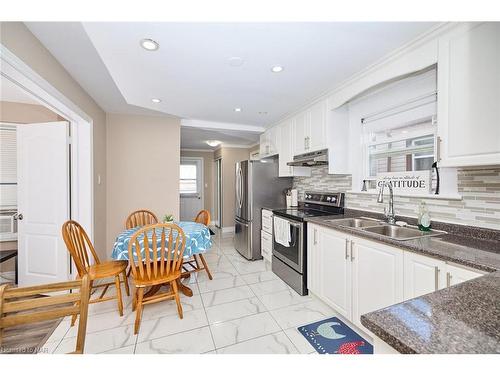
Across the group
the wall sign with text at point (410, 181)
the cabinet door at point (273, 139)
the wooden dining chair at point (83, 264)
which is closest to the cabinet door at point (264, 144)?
the cabinet door at point (273, 139)

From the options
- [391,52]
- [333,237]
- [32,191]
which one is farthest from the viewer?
[32,191]

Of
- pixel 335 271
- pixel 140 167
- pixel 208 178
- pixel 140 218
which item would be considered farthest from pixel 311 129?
pixel 208 178

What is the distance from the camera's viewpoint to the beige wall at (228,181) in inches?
231

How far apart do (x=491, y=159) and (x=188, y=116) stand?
3.45 m

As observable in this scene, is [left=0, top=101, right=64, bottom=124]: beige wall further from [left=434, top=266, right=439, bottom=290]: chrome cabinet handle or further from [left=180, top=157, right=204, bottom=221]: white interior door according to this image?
[left=434, top=266, right=439, bottom=290]: chrome cabinet handle

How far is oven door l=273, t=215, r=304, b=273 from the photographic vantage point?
249 centimetres

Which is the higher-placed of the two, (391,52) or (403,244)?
(391,52)

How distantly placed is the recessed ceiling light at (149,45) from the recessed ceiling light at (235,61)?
0.58 meters

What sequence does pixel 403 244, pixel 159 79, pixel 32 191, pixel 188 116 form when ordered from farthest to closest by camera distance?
pixel 188 116
pixel 32 191
pixel 159 79
pixel 403 244

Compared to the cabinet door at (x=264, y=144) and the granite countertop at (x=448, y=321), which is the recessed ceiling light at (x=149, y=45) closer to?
the granite countertop at (x=448, y=321)

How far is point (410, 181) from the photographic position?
81.4 inches
